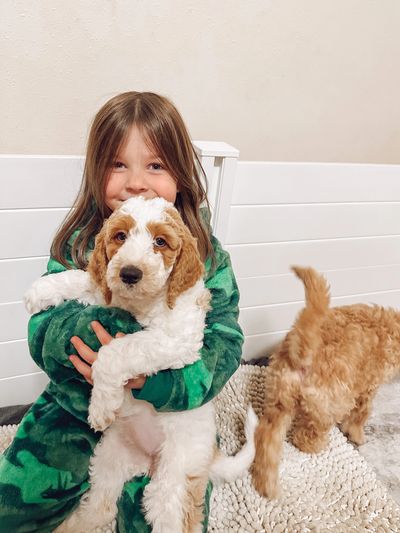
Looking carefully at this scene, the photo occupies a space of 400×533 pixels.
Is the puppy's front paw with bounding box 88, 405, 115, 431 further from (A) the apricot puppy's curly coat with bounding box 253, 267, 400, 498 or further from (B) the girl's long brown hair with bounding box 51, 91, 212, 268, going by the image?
(A) the apricot puppy's curly coat with bounding box 253, 267, 400, 498

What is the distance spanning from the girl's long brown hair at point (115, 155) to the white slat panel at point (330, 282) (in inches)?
26.5

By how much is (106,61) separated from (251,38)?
0.59 meters

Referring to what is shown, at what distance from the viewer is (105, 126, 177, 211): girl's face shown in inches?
47.4

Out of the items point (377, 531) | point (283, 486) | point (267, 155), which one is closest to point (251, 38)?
point (267, 155)

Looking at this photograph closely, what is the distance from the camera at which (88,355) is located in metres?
1.16

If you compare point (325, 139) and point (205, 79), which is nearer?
point (205, 79)

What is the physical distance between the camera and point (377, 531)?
1.48m

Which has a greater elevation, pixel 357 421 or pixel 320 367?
pixel 320 367

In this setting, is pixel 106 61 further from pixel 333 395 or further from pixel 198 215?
pixel 333 395

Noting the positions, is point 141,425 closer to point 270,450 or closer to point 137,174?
point 270,450

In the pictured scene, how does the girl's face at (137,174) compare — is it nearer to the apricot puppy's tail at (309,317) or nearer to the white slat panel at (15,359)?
the apricot puppy's tail at (309,317)

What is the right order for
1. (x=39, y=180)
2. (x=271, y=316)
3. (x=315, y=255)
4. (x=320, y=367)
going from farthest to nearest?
1. (x=271, y=316)
2. (x=315, y=255)
3. (x=320, y=367)
4. (x=39, y=180)

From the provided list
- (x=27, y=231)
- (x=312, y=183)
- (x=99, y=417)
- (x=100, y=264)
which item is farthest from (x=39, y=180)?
(x=312, y=183)

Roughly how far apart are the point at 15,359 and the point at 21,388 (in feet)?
0.53
